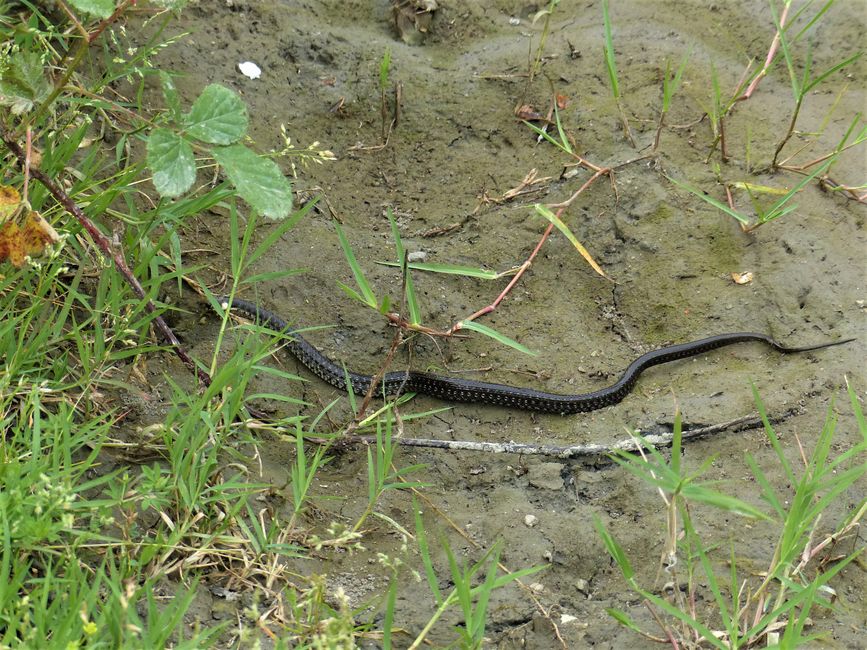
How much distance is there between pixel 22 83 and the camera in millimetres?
3160

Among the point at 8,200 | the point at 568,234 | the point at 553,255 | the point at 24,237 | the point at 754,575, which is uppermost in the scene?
the point at 8,200

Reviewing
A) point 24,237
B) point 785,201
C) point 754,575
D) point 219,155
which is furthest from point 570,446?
point 24,237

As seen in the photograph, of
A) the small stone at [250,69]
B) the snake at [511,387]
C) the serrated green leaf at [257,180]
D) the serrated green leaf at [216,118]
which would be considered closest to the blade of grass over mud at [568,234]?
the snake at [511,387]

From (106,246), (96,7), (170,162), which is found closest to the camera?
(96,7)

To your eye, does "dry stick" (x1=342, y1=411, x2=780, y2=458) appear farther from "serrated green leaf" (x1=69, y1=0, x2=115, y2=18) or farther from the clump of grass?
"serrated green leaf" (x1=69, y1=0, x2=115, y2=18)

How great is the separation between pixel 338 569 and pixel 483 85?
11.7ft

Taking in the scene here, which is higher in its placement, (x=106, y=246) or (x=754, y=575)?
(x=106, y=246)

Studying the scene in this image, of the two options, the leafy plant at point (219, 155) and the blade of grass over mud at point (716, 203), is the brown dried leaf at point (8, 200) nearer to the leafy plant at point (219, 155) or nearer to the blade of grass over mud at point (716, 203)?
the leafy plant at point (219, 155)

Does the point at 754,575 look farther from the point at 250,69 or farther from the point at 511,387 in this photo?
the point at 250,69

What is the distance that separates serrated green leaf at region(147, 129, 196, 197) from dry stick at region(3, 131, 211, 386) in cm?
74

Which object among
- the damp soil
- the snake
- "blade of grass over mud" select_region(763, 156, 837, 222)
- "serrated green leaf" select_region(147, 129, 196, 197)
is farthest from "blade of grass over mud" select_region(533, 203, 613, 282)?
"serrated green leaf" select_region(147, 129, 196, 197)

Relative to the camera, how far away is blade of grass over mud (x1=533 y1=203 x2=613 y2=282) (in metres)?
4.29

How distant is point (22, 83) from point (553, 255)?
2.95 metres

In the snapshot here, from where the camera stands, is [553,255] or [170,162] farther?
[553,255]
